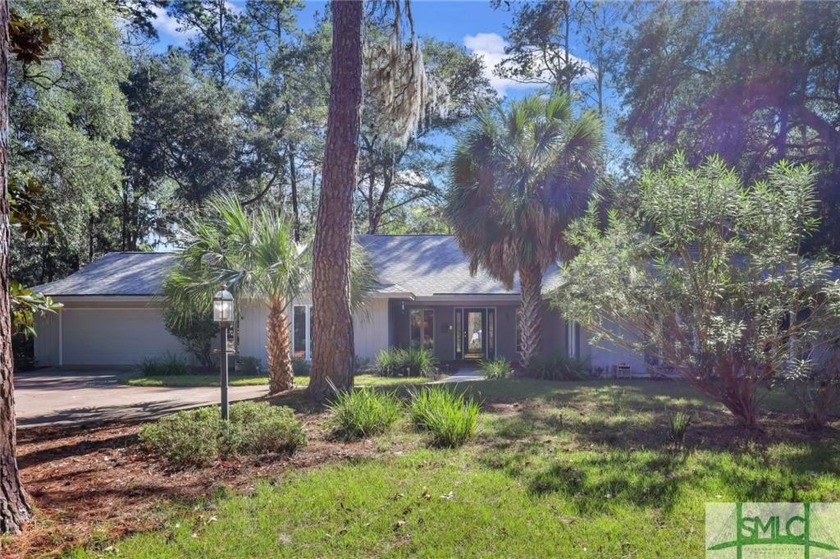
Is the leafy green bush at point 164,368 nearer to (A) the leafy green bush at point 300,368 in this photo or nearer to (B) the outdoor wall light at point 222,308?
(A) the leafy green bush at point 300,368

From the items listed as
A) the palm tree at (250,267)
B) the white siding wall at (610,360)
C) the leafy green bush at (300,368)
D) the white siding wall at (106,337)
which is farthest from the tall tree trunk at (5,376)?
the white siding wall at (106,337)

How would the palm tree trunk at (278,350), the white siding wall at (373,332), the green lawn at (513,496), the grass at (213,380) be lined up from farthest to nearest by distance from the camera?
the white siding wall at (373,332) < the grass at (213,380) < the palm tree trunk at (278,350) < the green lawn at (513,496)

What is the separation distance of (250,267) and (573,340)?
910 centimetres

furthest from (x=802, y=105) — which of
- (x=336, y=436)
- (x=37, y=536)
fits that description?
(x=37, y=536)

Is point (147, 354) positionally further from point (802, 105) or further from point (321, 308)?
point (802, 105)

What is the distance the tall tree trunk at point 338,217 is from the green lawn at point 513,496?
256 centimetres

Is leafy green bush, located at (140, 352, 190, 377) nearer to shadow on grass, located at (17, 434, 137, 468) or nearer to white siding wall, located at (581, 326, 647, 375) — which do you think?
shadow on grass, located at (17, 434, 137, 468)

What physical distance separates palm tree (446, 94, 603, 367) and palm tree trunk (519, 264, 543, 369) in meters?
0.15

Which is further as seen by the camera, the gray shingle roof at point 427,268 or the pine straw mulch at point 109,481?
the gray shingle roof at point 427,268

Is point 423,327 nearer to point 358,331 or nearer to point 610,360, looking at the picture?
point 358,331

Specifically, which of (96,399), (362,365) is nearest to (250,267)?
(96,399)

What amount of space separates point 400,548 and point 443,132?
2656cm

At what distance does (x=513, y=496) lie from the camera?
511 centimetres

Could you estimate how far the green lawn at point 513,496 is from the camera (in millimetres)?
4223
